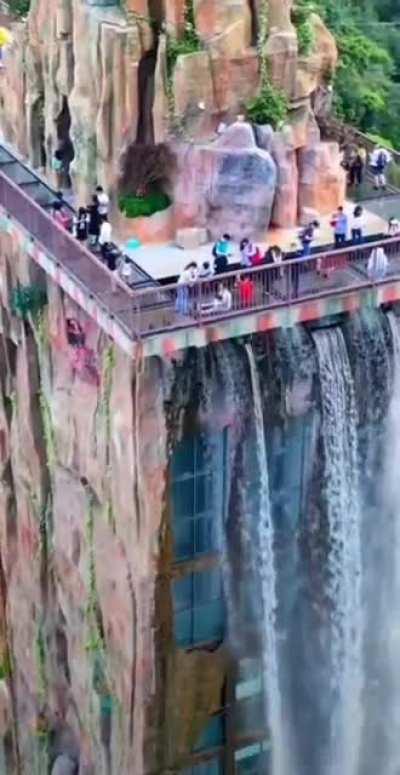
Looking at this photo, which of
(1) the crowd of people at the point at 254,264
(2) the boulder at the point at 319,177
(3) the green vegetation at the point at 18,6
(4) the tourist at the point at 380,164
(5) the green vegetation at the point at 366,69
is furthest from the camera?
(3) the green vegetation at the point at 18,6

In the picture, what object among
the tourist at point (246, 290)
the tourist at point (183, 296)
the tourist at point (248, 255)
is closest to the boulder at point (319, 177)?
the tourist at point (248, 255)

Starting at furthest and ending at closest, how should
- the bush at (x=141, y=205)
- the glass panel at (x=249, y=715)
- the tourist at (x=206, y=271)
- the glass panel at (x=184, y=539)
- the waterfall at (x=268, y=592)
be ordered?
the glass panel at (x=249, y=715)
the bush at (x=141, y=205)
the glass panel at (x=184, y=539)
the waterfall at (x=268, y=592)
the tourist at (x=206, y=271)

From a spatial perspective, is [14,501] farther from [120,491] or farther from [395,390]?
[395,390]

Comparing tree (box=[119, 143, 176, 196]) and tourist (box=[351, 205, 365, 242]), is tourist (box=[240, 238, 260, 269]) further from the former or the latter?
tree (box=[119, 143, 176, 196])

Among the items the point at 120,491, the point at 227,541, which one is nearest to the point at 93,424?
the point at 120,491

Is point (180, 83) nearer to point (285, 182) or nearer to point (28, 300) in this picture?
point (285, 182)

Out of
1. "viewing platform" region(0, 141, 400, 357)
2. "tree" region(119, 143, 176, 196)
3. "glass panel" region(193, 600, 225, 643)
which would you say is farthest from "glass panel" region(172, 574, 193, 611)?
"tree" region(119, 143, 176, 196)

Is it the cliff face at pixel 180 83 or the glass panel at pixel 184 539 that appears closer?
the cliff face at pixel 180 83

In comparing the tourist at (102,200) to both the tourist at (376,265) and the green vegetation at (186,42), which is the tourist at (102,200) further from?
the tourist at (376,265)
